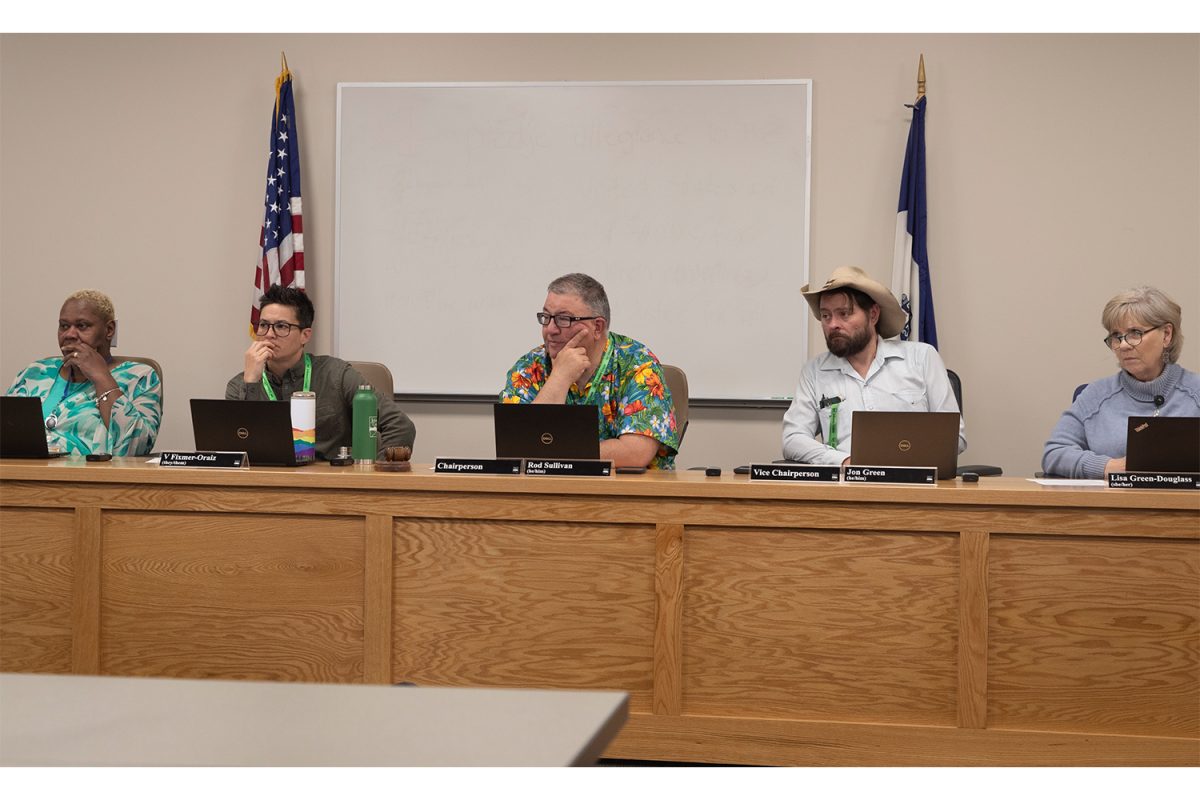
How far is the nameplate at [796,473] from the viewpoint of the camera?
2.32 metres

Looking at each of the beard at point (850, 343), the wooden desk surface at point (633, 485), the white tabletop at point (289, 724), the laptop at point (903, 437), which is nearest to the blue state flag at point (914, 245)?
the beard at point (850, 343)

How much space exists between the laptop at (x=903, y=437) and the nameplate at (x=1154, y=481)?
345 mm

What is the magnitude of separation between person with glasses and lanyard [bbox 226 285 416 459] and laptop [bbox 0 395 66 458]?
51 cm

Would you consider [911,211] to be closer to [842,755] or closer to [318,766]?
[842,755]

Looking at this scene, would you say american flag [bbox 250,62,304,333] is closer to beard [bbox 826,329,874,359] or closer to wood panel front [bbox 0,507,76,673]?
wood panel front [bbox 0,507,76,673]

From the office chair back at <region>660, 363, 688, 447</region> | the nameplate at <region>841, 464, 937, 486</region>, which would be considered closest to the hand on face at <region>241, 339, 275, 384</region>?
the office chair back at <region>660, 363, 688, 447</region>

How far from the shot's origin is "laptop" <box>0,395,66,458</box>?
270 cm

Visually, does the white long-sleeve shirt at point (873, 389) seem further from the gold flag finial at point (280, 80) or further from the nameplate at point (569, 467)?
the gold flag finial at point (280, 80)

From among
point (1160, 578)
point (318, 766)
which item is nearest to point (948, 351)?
point (1160, 578)

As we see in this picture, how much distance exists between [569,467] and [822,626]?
665 mm

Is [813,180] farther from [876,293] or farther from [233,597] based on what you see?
[233,597]

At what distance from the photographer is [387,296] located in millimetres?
4387

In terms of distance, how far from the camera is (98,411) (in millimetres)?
3207

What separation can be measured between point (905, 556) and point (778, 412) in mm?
2062
